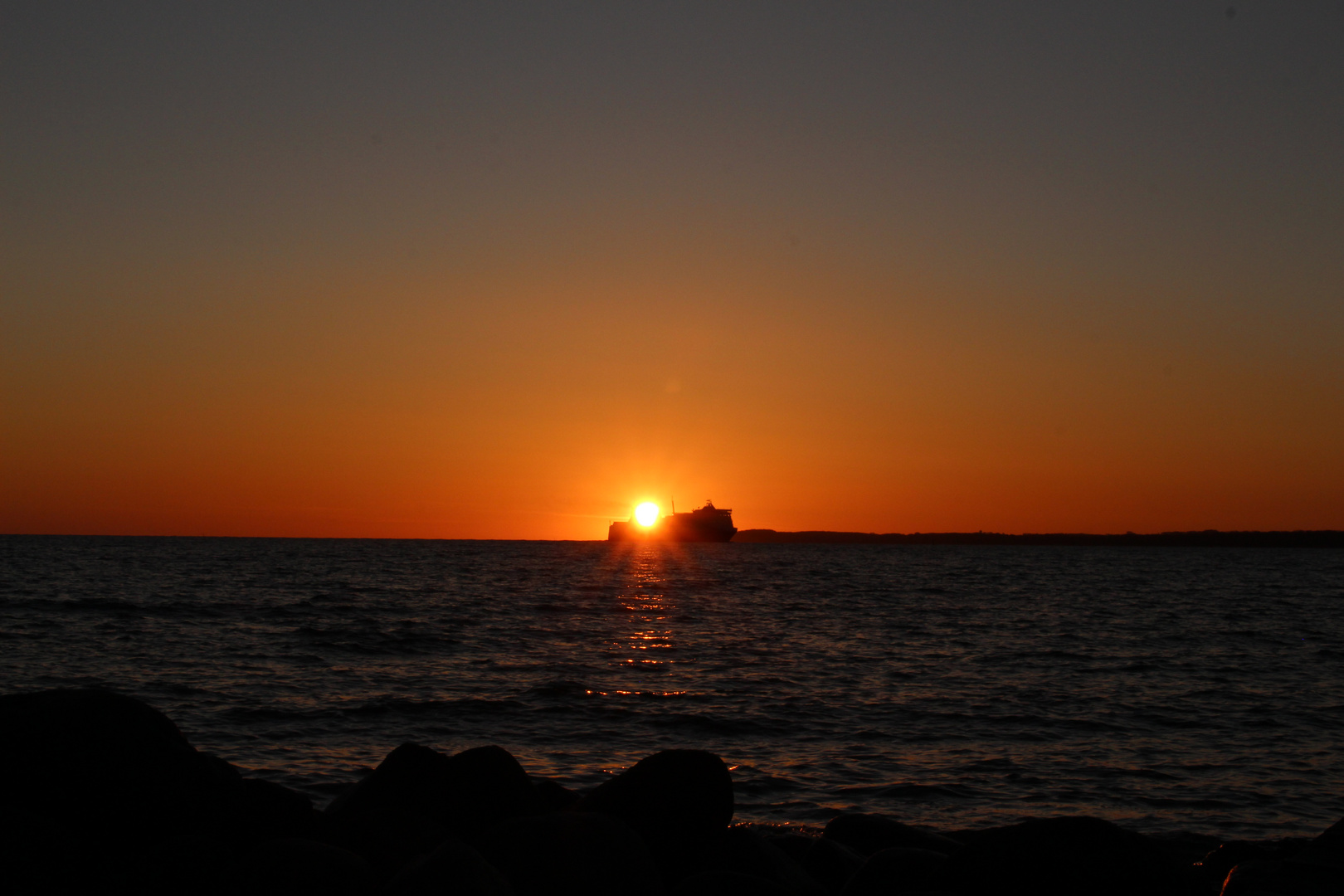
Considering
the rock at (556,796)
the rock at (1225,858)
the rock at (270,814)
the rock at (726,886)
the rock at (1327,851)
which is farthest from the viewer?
the rock at (556,796)

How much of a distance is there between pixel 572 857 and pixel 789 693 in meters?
11.0

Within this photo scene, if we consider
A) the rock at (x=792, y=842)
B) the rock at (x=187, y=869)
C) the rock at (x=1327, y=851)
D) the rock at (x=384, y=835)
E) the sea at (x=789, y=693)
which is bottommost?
the sea at (x=789, y=693)

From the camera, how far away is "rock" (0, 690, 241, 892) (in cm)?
529

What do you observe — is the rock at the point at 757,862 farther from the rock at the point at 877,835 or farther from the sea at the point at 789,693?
the sea at the point at 789,693

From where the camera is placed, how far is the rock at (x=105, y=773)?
5.29 meters

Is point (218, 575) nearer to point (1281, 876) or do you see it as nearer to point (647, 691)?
point (647, 691)

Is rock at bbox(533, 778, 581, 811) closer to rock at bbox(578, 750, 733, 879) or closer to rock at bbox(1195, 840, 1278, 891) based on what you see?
rock at bbox(578, 750, 733, 879)

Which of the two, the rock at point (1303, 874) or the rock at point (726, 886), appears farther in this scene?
the rock at point (1303, 874)

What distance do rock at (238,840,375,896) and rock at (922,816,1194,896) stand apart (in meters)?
2.77

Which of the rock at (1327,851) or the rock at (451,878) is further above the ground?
the rock at (451,878)

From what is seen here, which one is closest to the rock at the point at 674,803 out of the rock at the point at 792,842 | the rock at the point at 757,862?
the rock at the point at 757,862

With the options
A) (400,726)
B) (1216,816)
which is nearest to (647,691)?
(400,726)

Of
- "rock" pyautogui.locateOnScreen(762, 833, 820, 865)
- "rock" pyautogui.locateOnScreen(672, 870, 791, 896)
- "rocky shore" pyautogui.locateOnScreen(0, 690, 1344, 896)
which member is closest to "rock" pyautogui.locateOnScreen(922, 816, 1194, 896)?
"rocky shore" pyautogui.locateOnScreen(0, 690, 1344, 896)

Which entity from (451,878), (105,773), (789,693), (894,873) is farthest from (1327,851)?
(789,693)
